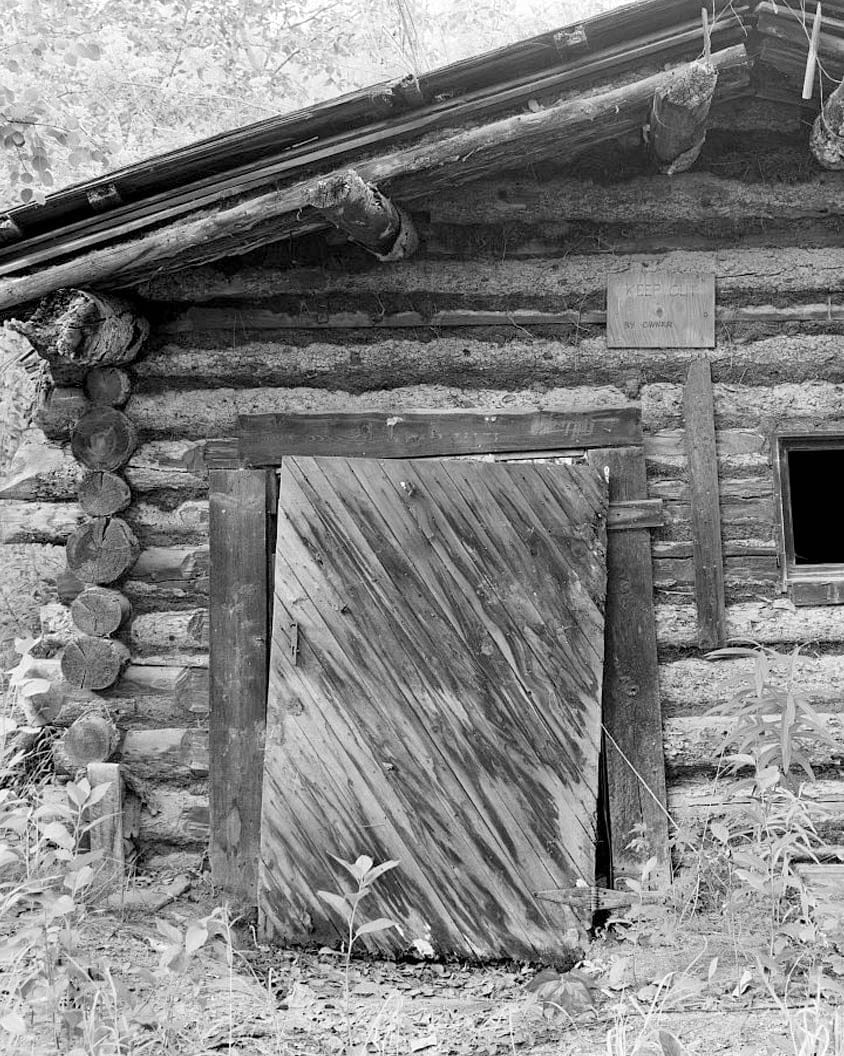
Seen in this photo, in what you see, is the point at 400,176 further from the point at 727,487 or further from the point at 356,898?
the point at 356,898

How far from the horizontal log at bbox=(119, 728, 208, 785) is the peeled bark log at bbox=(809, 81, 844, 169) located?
3.73 meters

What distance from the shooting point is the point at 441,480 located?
12.9 ft

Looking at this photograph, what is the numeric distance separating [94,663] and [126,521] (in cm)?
67

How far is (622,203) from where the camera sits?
13.4 ft

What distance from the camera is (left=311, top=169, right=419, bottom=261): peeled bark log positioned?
3375 mm

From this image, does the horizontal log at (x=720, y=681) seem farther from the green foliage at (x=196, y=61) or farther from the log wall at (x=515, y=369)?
the green foliage at (x=196, y=61)

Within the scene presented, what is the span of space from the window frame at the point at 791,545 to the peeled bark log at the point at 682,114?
4.30 ft

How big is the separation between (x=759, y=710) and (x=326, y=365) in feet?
7.86

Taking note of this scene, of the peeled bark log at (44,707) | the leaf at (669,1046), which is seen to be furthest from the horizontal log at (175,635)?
the leaf at (669,1046)

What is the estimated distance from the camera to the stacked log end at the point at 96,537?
4020 mm

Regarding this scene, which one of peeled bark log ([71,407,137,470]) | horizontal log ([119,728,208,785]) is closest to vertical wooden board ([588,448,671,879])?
horizontal log ([119,728,208,785])

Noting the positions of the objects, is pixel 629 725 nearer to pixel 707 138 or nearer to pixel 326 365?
pixel 326 365

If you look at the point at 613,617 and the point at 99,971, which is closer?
the point at 99,971

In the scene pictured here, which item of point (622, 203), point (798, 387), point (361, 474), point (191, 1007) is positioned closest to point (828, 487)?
point (798, 387)
